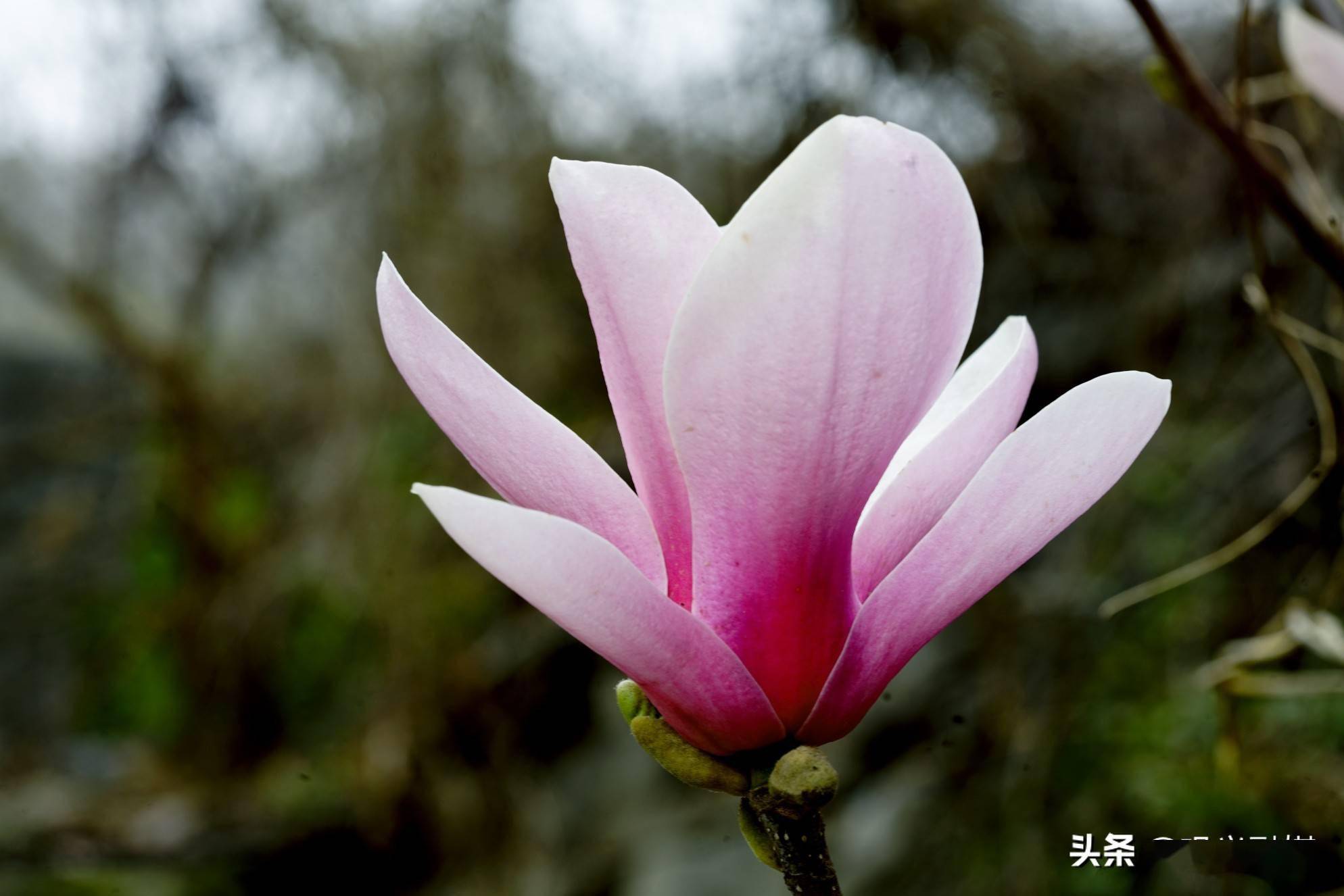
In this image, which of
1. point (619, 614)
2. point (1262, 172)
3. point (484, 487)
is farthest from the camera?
point (484, 487)

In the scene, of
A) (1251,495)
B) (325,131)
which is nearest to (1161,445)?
(1251,495)

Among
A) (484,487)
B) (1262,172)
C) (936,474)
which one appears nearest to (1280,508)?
(1262,172)

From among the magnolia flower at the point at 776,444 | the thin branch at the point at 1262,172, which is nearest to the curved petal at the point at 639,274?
the magnolia flower at the point at 776,444

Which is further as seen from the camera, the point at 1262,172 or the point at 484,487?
the point at 484,487

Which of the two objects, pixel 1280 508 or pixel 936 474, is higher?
pixel 936 474

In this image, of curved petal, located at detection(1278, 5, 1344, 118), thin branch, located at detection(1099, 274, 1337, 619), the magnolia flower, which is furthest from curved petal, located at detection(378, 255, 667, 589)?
curved petal, located at detection(1278, 5, 1344, 118)

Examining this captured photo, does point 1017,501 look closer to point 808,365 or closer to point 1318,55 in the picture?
point 808,365

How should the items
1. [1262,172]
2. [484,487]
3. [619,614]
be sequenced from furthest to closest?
[484,487]
[1262,172]
[619,614]
